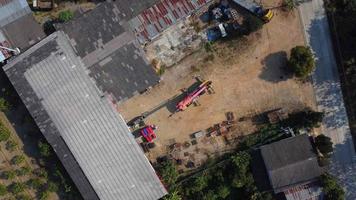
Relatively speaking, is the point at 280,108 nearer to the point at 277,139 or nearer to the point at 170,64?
the point at 277,139

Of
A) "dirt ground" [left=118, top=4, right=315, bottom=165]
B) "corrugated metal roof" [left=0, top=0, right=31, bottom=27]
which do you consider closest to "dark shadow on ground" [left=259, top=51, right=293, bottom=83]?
"dirt ground" [left=118, top=4, right=315, bottom=165]

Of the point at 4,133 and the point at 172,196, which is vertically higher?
the point at 4,133

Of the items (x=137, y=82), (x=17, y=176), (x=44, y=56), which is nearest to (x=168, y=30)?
(x=137, y=82)

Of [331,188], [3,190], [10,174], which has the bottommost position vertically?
[331,188]

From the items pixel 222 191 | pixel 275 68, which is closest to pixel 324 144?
pixel 275 68

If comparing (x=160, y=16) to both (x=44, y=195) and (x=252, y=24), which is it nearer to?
(x=252, y=24)

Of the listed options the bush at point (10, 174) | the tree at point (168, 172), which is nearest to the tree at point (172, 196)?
the tree at point (168, 172)
